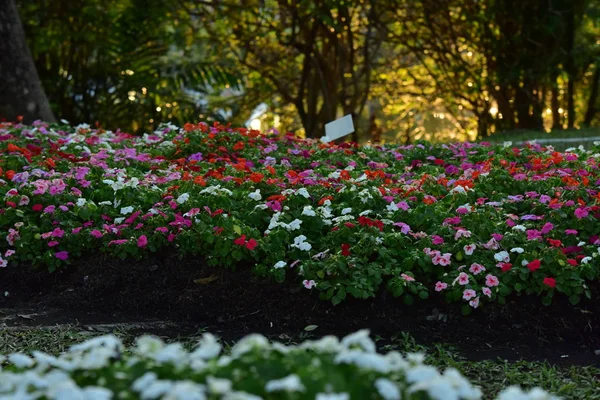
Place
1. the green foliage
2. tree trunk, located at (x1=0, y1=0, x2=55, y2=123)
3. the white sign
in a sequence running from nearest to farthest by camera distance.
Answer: the white sign < tree trunk, located at (x1=0, y1=0, x2=55, y2=123) < the green foliage

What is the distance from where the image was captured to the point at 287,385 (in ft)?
5.35

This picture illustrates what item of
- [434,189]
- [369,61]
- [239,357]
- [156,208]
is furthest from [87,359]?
[369,61]

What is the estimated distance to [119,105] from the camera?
34.2ft

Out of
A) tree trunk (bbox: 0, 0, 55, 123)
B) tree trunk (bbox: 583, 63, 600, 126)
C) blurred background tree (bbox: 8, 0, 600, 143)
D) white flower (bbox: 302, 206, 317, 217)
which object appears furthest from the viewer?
tree trunk (bbox: 583, 63, 600, 126)

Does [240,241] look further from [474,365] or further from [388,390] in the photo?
[388,390]

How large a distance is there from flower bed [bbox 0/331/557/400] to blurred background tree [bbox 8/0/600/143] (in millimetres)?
7815

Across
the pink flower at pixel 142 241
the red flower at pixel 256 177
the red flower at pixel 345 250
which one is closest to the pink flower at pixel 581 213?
the red flower at pixel 345 250

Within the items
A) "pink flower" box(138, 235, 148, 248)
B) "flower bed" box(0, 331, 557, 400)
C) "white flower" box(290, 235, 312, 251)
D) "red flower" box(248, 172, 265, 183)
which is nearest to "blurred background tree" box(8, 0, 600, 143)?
"red flower" box(248, 172, 265, 183)

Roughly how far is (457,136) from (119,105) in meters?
5.64

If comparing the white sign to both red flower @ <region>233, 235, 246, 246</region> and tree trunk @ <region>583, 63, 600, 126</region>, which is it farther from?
tree trunk @ <region>583, 63, 600, 126</region>

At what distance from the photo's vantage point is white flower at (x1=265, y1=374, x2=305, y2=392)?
1.63 metres

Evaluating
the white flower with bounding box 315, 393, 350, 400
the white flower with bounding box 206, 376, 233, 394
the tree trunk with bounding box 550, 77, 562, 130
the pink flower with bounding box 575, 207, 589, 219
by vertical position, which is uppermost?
the white flower with bounding box 206, 376, 233, 394

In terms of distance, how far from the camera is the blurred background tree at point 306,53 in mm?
10062

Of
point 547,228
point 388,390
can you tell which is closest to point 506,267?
point 547,228
